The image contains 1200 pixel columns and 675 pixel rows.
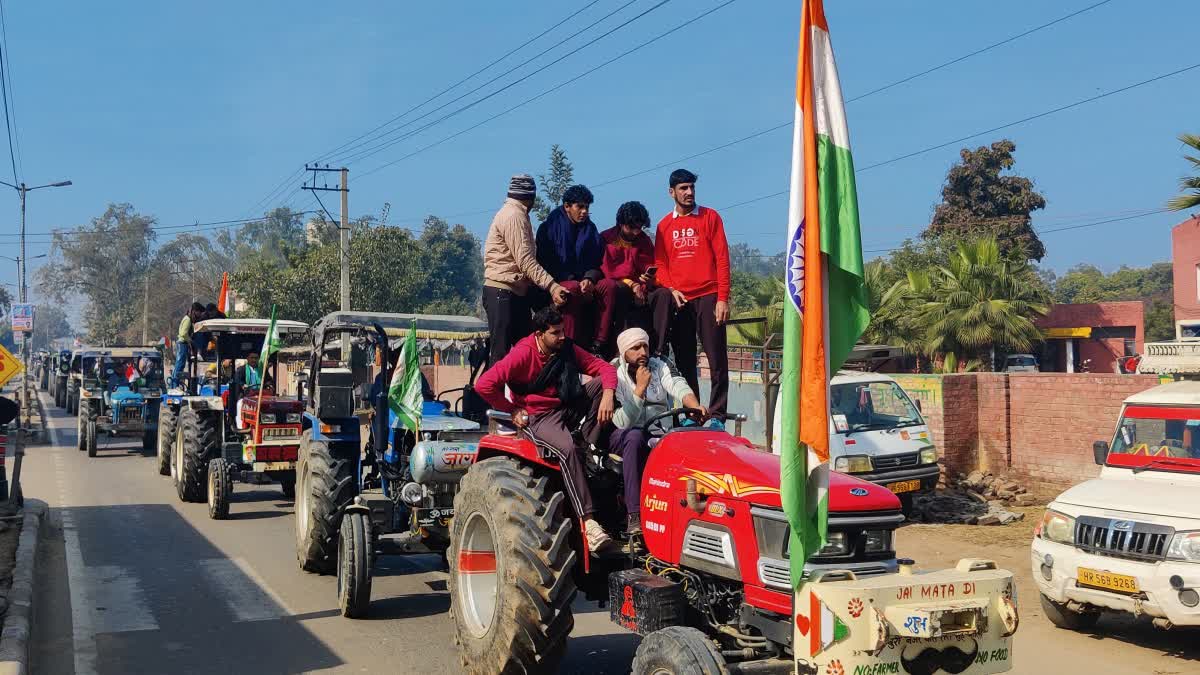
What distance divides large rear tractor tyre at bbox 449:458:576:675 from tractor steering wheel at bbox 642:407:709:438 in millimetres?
625

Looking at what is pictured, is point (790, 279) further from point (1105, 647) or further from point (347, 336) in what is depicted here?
point (347, 336)

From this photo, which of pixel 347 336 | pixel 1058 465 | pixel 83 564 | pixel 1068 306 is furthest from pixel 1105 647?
pixel 1068 306

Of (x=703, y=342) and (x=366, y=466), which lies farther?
(x=366, y=466)

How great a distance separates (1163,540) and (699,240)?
4.02 m

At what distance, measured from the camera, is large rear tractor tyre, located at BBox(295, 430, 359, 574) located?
970 cm

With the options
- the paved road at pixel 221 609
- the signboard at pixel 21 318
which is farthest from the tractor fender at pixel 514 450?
the signboard at pixel 21 318

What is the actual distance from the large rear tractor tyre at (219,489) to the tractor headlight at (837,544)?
10.8m

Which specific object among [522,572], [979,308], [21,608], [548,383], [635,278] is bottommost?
[21,608]

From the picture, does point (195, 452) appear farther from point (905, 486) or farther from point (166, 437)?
point (905, 486)

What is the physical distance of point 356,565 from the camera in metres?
8.49

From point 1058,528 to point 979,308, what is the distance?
15533mm

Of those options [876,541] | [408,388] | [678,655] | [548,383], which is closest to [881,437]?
[408,388]

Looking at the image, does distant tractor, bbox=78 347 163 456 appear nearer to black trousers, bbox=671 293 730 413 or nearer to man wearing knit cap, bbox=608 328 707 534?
black trousers, bbox=671 293 730 413

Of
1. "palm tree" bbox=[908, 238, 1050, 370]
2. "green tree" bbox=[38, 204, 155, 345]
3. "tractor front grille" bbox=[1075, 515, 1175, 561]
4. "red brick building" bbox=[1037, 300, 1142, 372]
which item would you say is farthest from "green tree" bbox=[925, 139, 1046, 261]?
"green tree" bbox=[38, 204, 155, 345]
